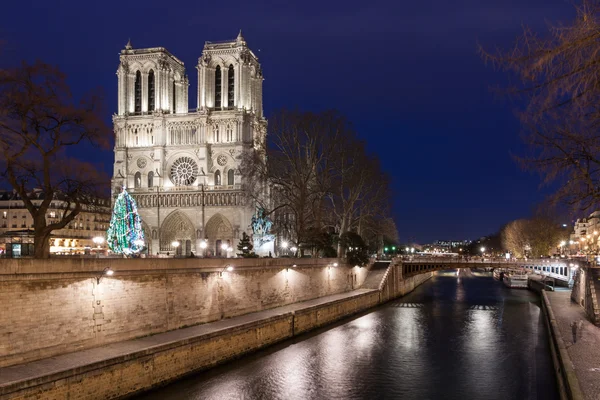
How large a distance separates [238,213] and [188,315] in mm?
43325

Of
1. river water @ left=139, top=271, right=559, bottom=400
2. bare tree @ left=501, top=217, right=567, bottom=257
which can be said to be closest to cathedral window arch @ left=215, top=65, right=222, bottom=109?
river water @ left=139, top=271, right=559, bottom=400

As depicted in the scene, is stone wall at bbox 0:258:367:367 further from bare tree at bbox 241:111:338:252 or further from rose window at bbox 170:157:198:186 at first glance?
rose window at bbox 170:157:198:186

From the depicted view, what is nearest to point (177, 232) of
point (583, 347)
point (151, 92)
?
point (151, 92)

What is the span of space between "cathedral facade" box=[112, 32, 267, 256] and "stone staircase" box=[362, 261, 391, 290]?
1966 centimetres

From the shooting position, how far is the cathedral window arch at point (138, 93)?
7069 cm

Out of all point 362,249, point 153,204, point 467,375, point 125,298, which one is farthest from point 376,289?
point 153,204

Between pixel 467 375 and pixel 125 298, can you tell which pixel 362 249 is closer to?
pixel 467 375

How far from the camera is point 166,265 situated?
21438mm

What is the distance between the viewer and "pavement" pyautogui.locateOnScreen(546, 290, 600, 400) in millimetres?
14703

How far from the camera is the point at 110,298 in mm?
18312

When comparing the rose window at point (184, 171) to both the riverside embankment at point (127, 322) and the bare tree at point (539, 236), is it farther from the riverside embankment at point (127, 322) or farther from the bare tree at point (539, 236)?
the bare tree at point (539, 236)

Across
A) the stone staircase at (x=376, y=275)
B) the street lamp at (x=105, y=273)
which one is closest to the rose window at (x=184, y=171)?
the stone staircase at (x=376, y=275)

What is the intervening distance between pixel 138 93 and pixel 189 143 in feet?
29.6

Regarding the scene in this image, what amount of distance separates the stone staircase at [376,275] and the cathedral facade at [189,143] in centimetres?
1966
